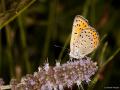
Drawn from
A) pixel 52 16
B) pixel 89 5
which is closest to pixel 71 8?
pixel 52 16

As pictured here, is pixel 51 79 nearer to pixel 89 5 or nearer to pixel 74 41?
pixel 74 41

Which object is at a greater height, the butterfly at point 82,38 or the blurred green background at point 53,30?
the blurred green background at point 53,30

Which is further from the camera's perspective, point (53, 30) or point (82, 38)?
point (53, 30)

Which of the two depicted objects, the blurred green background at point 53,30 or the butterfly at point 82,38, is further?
the blurred green background at point 53,30

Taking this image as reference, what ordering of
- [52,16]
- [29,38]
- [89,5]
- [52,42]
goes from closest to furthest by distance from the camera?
[89,5]
[52,16]
[52,42]
[29,38]

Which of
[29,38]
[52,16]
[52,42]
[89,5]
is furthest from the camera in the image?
[29,38]

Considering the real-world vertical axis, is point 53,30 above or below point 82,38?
above

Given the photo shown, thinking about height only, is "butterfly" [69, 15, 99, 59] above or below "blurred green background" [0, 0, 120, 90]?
below

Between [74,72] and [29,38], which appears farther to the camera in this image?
[29,38]
